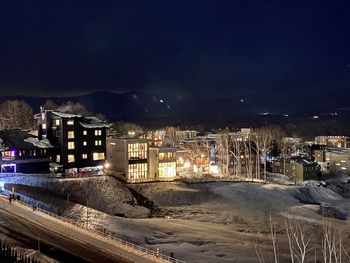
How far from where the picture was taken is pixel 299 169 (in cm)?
9575

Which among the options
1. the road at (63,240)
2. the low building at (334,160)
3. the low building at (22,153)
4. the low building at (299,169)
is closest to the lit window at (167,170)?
the low building at (22,153)

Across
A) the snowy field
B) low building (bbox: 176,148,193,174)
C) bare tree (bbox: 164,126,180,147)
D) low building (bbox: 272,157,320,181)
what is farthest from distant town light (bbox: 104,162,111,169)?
low building (bbox: 272,157,320,181)

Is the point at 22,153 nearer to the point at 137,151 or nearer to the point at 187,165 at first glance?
the point at 137,151

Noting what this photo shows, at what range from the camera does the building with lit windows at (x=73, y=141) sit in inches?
2544

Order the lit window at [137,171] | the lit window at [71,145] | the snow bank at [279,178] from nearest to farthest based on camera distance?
the lit window at [71,145] < the lit window at [137,171] < the snow bank at [279,178]

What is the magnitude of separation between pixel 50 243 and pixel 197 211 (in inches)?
1031

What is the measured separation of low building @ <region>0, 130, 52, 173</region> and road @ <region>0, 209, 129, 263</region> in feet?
80.2

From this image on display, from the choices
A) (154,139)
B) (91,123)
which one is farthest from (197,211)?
(154,139)

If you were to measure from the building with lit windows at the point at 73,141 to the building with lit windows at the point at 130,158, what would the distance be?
6.39 feet

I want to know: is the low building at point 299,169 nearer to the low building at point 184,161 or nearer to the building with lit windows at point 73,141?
the low building at point 184,161

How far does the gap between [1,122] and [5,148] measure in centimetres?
2685

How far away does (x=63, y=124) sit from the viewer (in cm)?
6506

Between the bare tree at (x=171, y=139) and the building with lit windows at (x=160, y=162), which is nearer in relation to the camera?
the building with lit windows at (x=160, y=162)

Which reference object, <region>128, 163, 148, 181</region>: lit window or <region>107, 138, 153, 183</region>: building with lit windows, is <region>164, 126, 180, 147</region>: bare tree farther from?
<region>128, 163, 148, 181</region>: lit window
